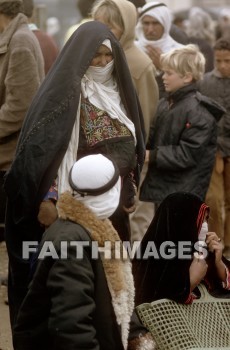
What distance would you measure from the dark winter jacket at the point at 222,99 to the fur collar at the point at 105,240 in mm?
3338

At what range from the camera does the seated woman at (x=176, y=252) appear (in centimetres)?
472

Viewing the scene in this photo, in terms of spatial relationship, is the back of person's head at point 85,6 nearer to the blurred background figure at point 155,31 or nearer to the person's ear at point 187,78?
the blurred background figure at point 155,31

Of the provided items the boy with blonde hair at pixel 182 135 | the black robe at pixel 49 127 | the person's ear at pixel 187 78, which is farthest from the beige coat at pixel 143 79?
the black robe at pixel 49 127

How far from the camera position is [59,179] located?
479 cm

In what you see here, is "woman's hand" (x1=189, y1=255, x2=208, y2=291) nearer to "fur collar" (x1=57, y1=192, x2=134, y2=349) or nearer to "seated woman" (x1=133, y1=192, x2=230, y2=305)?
"seated woman" (x1=133, y1=192, x2=230, y2=305)

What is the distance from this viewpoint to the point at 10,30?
6195mm

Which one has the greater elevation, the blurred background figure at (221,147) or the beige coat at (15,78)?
the beige coat at (15,78)

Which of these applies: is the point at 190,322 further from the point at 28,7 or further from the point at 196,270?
the point at 28,7

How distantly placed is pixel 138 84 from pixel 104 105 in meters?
1.79

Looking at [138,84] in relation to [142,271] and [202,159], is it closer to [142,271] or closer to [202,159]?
[202,159]

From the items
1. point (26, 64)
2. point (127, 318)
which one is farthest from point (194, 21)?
point (127, 318)

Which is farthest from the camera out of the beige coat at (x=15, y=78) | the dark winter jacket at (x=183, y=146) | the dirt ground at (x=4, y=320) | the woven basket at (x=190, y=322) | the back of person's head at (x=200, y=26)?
the back of person's head at (x=200, y=26)

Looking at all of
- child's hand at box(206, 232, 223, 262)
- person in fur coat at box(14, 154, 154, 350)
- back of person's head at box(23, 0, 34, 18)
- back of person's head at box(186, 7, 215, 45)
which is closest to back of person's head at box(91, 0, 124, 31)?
back of person's head at box(23, 0, 34, 18)

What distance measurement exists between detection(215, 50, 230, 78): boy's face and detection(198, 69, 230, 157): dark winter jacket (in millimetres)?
42
